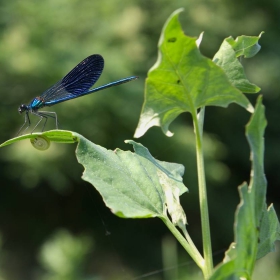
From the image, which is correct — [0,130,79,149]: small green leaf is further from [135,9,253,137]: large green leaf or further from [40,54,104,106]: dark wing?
→ [40,54,104,106]: dark wing

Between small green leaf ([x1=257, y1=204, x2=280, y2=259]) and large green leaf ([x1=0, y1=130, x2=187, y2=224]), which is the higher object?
large green leaf ([x1=0, y1=130, x2=187, y2=224])

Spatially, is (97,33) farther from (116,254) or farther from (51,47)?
(116,254)

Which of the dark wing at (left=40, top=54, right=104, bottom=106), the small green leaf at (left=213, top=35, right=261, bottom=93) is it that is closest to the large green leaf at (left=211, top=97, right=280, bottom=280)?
the small green leaf at (left=213, top=35, right=261, bottom=93)

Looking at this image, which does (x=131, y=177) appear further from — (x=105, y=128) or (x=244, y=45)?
(x=105, y=128)

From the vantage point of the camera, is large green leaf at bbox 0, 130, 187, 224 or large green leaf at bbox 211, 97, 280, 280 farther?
large green leaf at bbox 0, 130, 187, 224

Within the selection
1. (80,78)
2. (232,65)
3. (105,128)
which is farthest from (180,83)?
(105,128)

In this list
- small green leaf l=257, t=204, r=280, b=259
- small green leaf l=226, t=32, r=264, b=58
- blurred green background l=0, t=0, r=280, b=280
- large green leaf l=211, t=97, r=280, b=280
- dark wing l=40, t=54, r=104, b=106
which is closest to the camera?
large green leaf l=211, t=97, r=280, b=280

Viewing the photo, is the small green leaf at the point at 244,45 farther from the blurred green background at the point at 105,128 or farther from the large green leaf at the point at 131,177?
the blurred green background at the point at 105,128

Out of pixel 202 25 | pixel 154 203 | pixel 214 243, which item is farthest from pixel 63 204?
pixel 154 203
